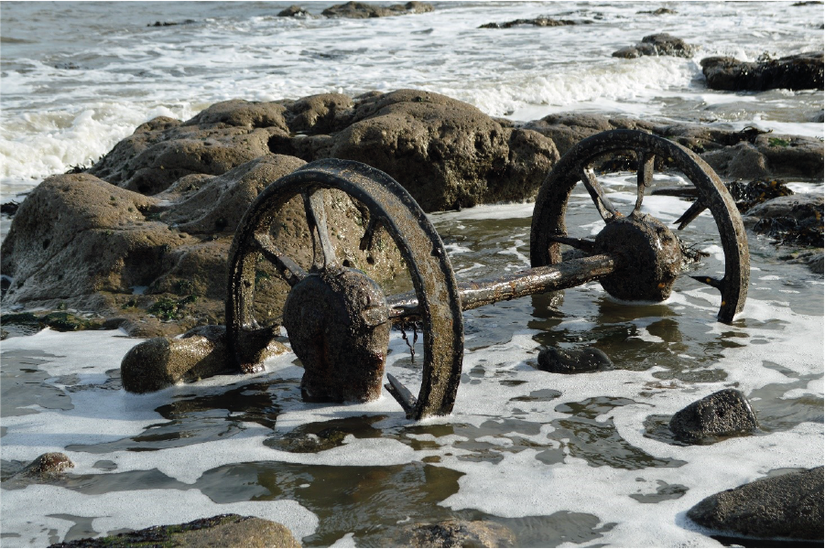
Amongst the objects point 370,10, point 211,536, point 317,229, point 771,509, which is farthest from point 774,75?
point 370,10

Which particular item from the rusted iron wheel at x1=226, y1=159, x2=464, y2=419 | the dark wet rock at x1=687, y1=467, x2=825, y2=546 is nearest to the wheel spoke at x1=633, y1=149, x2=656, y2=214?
the rusted iron wheel at x1=226, y1=159, x2=464, y2=419

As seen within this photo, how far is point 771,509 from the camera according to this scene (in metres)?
2.86

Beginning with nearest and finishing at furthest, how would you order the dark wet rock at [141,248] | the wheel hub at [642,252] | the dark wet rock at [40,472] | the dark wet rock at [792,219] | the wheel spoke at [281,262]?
the dark wet rock at [40,472], the wheel spoke at [281,262], the wheel hub at [642,252], the dark wet rock at [141,248], the dark wet rock at [792,219]

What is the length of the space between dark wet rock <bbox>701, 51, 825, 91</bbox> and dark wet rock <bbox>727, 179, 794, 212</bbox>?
9625 millimetres

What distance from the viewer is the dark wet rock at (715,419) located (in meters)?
3.64

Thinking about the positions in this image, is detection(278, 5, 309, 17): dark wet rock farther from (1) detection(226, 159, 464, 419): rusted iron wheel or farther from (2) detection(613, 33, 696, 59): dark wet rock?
(1) detection(226, 159, 464, 419): rusted iron wheel

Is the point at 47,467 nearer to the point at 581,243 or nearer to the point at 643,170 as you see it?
the point at 581,243

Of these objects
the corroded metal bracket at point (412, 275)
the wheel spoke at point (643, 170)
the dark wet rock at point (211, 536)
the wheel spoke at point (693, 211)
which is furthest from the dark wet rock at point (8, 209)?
the dark wet rock at point (211, 536)

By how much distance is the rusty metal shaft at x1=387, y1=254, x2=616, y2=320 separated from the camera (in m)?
4.04

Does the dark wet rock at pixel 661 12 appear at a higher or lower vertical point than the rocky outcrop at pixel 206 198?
higher

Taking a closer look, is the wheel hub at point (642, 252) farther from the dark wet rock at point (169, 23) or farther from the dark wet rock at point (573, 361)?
the dark wet rock at point (169, 23)

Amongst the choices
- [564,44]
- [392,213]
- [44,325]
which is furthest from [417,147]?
[564,44]

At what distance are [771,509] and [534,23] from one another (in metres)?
27.8

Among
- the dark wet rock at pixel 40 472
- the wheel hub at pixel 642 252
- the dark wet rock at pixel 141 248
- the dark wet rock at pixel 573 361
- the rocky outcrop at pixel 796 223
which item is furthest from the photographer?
the rocky outcrop at pixel 796 223
